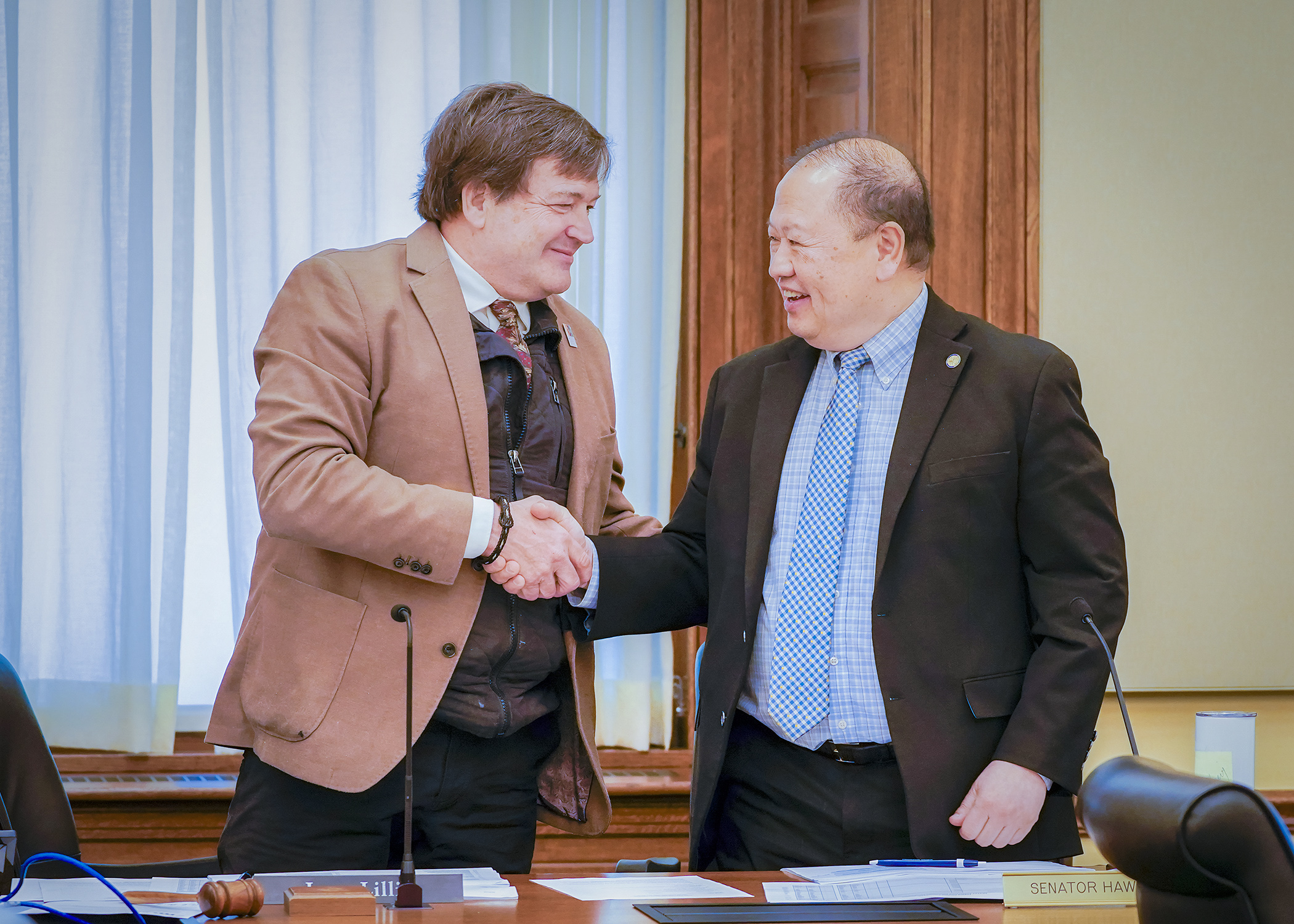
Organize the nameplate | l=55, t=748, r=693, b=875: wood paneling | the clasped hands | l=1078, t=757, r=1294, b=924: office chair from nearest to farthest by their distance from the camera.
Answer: l=1078, t=757, r=1294, b=924: office chair, the nameplate, the clasped hands, l=55, t=748, r=693, b=875: wood paneling

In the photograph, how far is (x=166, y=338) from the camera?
3.07 meters

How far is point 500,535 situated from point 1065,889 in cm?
96

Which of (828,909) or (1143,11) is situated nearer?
(828,909)

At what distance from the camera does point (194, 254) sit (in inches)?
122

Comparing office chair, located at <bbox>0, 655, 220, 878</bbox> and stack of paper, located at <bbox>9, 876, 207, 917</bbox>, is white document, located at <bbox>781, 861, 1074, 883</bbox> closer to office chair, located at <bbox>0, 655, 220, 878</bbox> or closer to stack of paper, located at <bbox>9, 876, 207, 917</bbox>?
stack of paper, located at <bbox>9, 876, 207, 917</bbox>

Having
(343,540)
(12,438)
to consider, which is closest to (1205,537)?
(343,540)

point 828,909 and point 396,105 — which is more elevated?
point 396,105

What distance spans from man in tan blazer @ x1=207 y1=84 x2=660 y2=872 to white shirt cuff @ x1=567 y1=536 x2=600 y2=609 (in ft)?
0.14

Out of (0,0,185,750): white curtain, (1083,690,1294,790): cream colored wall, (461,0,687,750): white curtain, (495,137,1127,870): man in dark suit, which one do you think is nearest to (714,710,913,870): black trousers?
(495,137,1127,870): man in dark suit

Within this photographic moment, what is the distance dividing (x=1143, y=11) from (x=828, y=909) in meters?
2.75

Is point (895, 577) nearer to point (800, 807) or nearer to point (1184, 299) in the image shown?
point (800, 807)

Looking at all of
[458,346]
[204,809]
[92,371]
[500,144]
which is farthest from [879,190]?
[204,809]

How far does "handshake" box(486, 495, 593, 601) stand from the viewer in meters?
1.92

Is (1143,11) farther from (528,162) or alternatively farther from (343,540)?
(343,540)
